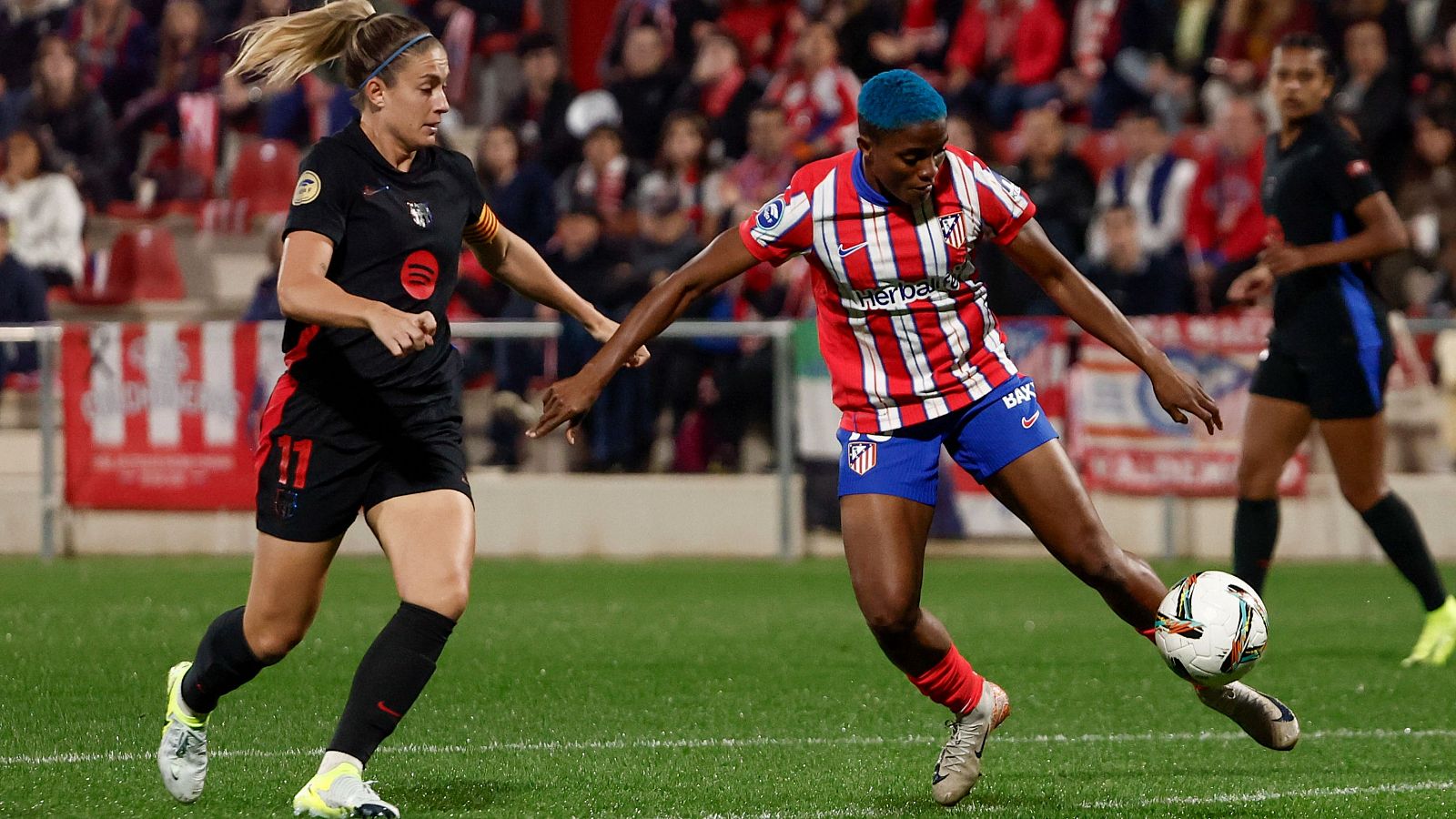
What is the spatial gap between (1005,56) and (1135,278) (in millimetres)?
3974

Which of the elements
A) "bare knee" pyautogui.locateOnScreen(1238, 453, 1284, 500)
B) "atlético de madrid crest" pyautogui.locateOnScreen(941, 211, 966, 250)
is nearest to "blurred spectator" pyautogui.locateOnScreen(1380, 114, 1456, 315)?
"bare knee" pyautogui.locateOnScreen(1238, 453, 1284, 500)

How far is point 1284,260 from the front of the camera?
8375 mm

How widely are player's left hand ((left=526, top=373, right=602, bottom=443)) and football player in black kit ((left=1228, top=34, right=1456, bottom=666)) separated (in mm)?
3965

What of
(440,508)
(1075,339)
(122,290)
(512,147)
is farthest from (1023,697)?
(122,290)

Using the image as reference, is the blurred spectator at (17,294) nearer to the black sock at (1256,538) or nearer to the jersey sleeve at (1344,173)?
the black sock at (1256,538)

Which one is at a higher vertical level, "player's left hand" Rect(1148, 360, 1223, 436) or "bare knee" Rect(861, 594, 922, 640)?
"player's left hand" Rect(1148, 360, 1223, 436)

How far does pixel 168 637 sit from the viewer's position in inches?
381

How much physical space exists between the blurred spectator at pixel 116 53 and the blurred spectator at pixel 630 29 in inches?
187

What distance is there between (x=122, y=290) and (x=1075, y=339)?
8736 mm

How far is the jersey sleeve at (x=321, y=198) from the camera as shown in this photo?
17.7ft

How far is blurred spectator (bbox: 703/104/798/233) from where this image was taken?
53.1 feet

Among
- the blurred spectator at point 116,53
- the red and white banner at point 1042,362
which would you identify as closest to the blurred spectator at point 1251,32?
the red and white banner at point 1042,362

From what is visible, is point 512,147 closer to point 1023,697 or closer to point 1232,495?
point 1232,495

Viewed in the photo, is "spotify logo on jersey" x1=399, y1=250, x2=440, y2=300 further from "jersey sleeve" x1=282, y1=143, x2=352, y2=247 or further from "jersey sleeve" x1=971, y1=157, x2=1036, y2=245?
"jersey sleeve" x1=971, y1=157, x2=1036, y2=245
